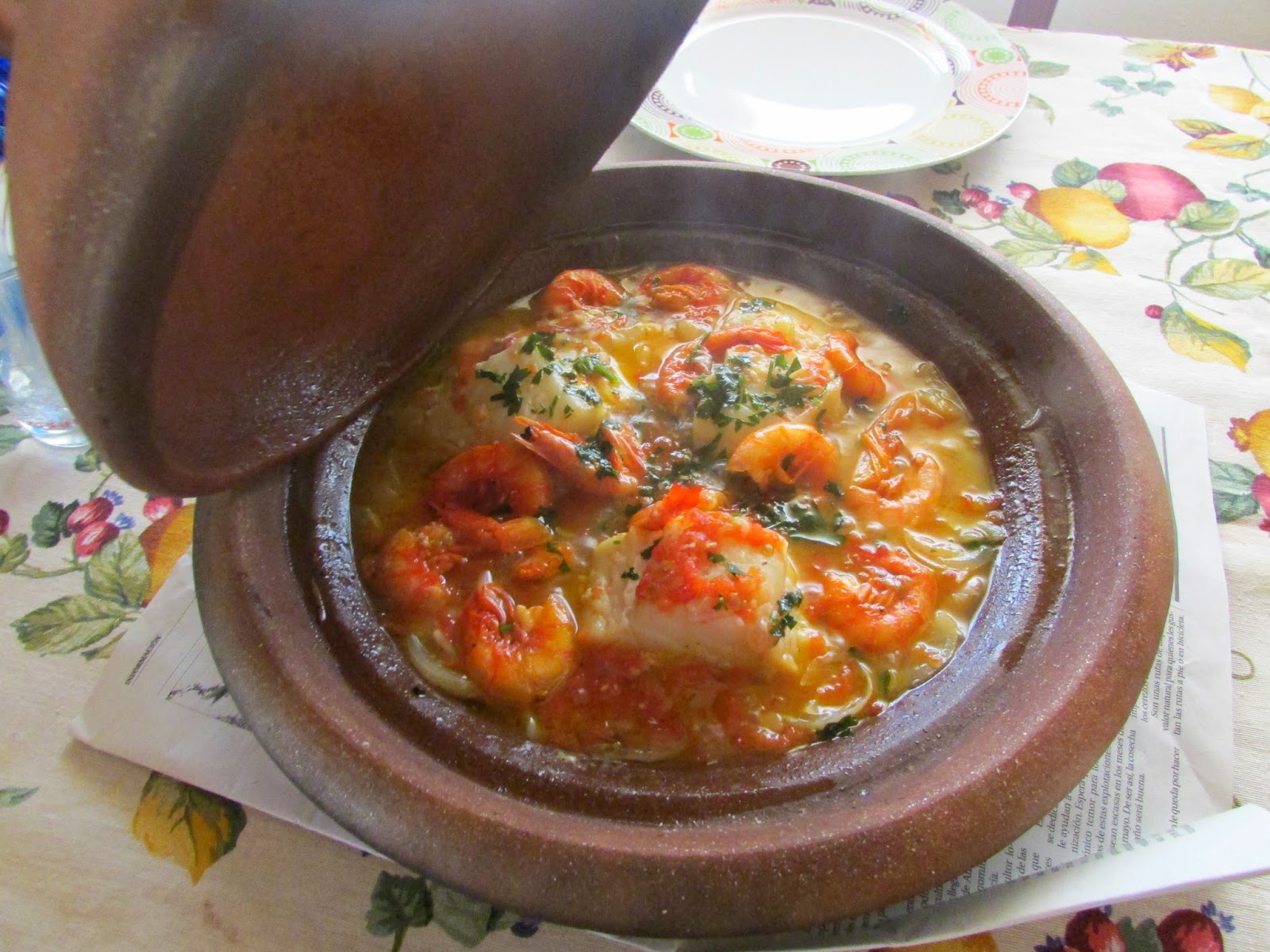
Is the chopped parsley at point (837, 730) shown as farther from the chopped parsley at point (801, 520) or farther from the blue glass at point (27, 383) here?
the blue glass at point (27, 383)

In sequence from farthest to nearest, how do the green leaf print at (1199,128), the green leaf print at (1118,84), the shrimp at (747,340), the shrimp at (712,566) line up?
the green leaf print at (1118,84) → the green leaf print at (1199,128) → the shrimp at (747,340) → the shrimp at (712,566)

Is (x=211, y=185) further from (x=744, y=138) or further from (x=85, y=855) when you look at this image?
(x=744, y=138)

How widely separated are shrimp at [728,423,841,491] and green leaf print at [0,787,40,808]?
43.3 inches

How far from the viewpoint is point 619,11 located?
1156 mm

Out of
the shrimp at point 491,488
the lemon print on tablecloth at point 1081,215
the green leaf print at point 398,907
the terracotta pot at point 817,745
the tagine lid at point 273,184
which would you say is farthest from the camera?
the lemon print on tablecloth at point 1081,215

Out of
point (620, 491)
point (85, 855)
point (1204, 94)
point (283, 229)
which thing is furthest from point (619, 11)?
point (1204, 94)

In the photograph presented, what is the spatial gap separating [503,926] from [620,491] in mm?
655

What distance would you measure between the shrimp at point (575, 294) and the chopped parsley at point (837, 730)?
96 centimetres

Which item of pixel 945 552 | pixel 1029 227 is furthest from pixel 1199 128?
pixel 945 552

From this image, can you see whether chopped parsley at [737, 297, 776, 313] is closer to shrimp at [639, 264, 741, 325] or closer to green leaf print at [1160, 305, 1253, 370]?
shrimp at [639, 264, 741, 325]

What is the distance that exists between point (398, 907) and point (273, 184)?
0.85 meters

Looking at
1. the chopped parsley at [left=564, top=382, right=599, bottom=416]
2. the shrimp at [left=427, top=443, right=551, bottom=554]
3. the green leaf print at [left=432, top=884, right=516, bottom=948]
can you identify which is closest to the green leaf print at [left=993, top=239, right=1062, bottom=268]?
the chopped parsley at [left=564, top=382, right=599, bottom=416]

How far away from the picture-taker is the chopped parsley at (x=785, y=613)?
3.79 ft

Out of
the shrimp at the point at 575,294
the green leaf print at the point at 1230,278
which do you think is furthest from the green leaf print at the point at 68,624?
the green leaf print at the point at 1230,278
